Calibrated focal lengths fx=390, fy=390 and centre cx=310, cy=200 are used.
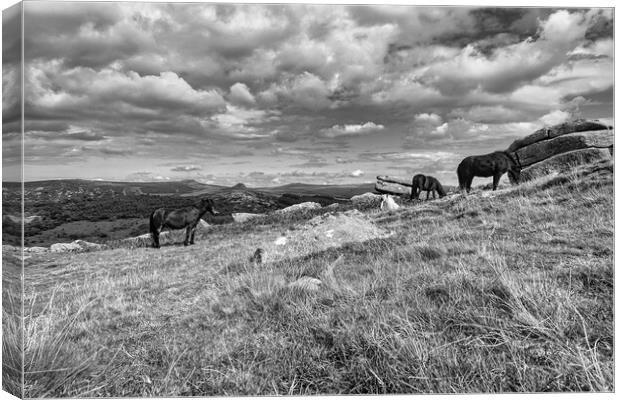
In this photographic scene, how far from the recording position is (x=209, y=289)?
16.7ft

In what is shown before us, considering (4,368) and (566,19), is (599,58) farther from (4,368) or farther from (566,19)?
(4,368)

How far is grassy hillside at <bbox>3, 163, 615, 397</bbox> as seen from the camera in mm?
3139

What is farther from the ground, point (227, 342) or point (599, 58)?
point (599, 58)

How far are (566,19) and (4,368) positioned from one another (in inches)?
285

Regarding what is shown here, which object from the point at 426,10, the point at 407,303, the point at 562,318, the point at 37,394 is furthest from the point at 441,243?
the point at 37,394

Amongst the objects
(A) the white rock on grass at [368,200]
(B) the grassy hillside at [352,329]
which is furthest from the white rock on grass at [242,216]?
(B) the grassy hillside at [352,329]

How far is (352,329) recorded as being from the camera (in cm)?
347

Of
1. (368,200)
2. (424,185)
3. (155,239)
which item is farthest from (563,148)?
(155,239)

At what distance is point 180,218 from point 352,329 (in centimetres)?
1030

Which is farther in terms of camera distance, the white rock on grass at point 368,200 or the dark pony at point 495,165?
the white rock on grass at point 368,200

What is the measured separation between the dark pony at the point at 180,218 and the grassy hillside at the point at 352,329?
668 cm

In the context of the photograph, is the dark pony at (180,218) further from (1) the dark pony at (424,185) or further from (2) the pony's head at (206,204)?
(1) the dark pony at (424,185)

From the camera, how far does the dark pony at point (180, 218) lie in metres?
12.2

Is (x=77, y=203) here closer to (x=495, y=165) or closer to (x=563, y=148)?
(x=495, y=165)
